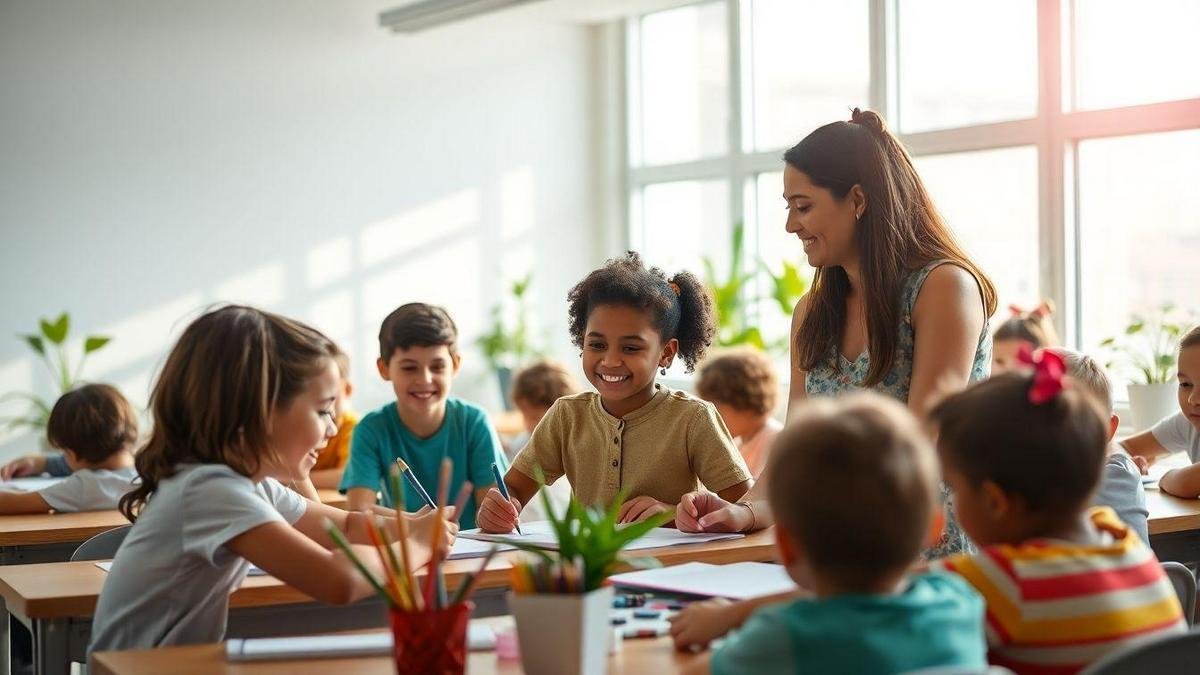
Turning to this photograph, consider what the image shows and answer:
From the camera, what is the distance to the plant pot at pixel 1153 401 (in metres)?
4.66

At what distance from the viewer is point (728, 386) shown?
Answer: 4227 millimetres

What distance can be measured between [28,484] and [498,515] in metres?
1.94

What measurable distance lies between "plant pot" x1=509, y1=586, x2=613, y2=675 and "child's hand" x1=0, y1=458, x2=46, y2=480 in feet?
10.3

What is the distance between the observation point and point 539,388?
456 centimetres

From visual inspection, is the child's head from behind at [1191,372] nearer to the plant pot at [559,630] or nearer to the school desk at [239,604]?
the school desk at [239,604]

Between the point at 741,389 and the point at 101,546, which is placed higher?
the point at 741,389

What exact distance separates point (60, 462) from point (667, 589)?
2.85 metres

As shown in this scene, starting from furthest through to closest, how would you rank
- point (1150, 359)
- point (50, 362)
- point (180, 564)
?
point (50, 362) → point (1150, 359) → point (180, 564)

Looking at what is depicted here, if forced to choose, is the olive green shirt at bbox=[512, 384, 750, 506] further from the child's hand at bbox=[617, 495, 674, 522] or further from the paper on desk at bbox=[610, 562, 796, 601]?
the paper on desk at bbox=[610, 562, 796, 601]

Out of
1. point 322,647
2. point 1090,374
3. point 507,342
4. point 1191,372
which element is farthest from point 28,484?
point 507,342

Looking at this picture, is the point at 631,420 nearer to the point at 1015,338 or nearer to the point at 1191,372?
the point at 1191,372

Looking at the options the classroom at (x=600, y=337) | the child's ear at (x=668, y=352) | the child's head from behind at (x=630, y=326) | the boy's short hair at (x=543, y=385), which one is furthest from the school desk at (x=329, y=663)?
the boy's short hair at (x=543, y=385)

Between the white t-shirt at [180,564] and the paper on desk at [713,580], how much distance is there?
1.73 feet

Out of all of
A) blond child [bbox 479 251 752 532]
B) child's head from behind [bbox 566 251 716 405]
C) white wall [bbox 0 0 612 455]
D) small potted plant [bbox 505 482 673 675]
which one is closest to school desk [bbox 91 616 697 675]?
small potted plant [bbox 505 482 673 675]
